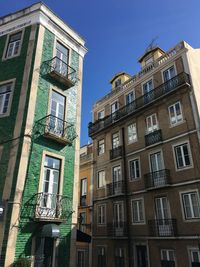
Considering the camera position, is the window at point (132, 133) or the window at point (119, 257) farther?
the window at point (132, 133)

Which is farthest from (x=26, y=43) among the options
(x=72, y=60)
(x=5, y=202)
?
(x=5, y=202)

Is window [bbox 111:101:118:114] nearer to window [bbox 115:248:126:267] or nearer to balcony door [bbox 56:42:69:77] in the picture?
balcony door [bbox 56:42:69:77]

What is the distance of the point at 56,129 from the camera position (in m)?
11.8

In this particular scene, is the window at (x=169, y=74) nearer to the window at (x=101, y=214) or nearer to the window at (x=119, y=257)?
the window at (x=101, y=214)

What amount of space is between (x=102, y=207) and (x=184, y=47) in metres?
14.8

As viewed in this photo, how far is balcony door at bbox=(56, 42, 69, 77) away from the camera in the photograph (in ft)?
43.3

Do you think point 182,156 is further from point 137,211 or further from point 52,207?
point 52,207

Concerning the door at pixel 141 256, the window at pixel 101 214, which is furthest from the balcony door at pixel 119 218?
the door at pixel 141 256

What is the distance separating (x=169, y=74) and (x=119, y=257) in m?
14.8

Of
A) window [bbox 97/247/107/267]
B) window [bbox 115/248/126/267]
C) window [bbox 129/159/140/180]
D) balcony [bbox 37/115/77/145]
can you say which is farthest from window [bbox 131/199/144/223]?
balcony [bbox 37/115/77/145]

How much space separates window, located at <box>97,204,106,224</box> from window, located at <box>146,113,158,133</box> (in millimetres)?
7811

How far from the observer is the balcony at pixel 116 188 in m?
20.5

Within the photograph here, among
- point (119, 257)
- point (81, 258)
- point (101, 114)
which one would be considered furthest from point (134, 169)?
point (81, 258)

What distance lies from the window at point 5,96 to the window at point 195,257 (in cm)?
1300
